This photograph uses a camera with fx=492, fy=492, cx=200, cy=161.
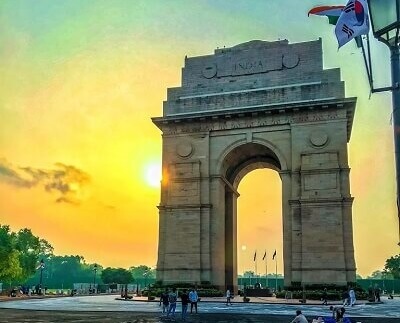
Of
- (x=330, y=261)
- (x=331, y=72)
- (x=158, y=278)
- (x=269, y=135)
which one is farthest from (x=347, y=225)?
(x=158, y=278)

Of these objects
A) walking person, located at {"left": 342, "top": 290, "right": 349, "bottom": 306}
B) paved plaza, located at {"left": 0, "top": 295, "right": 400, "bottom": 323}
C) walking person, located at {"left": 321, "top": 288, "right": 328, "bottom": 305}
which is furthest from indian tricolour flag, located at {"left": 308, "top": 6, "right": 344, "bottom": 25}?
walking person, located at {"left": 321, "top": 288, "right": 328, "bottom": 305}

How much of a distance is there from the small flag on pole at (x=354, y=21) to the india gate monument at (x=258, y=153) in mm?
29659

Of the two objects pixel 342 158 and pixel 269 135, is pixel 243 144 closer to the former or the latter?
pixel 269 135

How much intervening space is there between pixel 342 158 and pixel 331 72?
7308 mm

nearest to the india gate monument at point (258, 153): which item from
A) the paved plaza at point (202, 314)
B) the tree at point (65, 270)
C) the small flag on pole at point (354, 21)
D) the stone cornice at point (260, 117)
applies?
the stone cornice at point (260, 117)

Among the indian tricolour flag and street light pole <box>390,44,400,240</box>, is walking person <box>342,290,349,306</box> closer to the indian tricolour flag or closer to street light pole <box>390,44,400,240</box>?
the indian tricolour flag

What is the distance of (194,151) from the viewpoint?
42.3 m

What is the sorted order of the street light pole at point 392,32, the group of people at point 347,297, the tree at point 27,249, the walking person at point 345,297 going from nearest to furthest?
the street light pole at point 392,32
the group of people at point 347,297
the walking person at point 345,297
the tree at point 27,249

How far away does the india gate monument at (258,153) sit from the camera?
37312 millimetres

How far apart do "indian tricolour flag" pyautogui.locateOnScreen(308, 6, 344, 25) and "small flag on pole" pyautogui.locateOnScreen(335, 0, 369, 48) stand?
1.97 metres

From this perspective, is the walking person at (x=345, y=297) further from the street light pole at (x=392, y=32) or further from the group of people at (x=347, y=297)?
the street light pole at (x=392, y=32)

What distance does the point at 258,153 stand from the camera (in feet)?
147

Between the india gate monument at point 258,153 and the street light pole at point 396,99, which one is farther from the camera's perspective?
the india gate monument at point 258,153

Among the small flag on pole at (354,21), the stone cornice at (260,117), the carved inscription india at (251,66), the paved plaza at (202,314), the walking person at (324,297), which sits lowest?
the paved plaza at (202,314)
